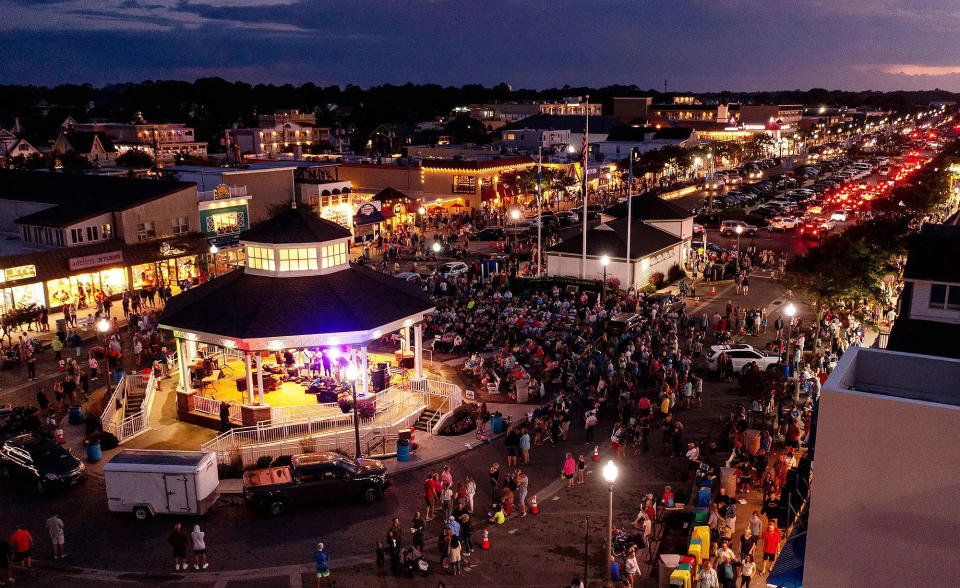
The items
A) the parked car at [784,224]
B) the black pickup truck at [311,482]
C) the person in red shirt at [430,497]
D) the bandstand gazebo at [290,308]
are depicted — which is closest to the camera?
the person in red shirt at [430,497]

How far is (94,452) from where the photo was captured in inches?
890

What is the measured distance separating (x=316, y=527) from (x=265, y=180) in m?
40.0

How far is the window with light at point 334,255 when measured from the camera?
27422mm

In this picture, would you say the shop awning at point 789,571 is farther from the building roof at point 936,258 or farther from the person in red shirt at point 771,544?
the building roof at point 936,258

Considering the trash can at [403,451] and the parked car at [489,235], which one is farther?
the parked car at [489,235]

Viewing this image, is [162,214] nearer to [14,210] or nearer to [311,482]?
[14,210]

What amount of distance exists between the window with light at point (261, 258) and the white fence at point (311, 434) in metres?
6.29

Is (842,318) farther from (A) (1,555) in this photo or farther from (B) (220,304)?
(A) (1,555)

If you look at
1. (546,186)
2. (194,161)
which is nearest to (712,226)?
(546,186)

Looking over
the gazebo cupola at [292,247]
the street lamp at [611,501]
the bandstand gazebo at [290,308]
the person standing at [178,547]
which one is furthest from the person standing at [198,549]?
the gazebo cupola at [292,247]

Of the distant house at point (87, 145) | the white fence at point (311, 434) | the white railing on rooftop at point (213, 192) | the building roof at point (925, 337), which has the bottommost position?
the white fence at point (311, 434)

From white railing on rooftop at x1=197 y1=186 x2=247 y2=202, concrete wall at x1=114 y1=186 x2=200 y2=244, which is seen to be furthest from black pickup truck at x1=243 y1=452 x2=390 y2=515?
white railing on rooftop at x1=197 y1=186 x2=247 y2=202

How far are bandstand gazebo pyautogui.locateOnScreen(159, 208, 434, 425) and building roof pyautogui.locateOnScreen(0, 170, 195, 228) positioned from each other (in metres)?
16.7

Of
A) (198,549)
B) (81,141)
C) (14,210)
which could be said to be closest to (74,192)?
(14,210)
